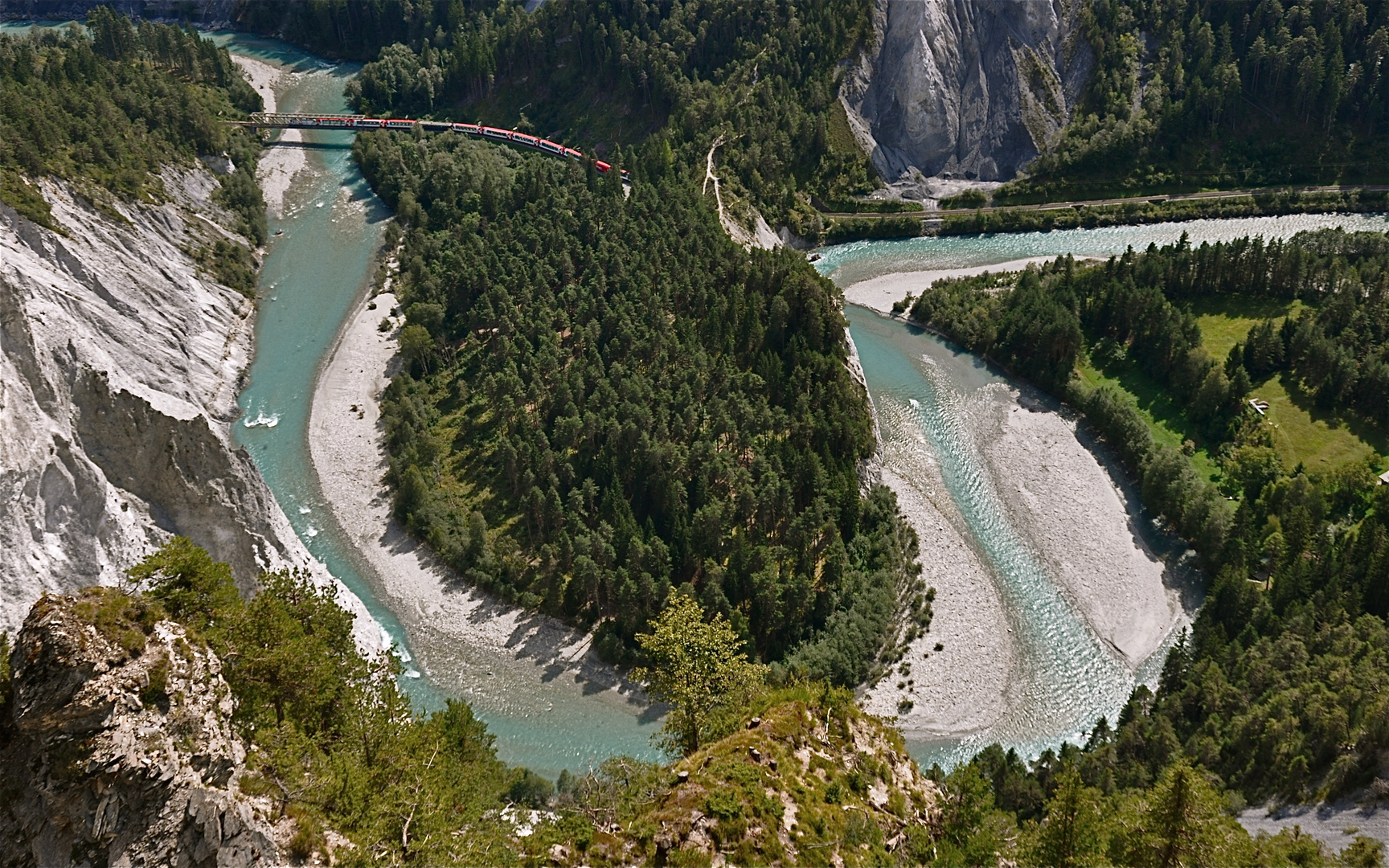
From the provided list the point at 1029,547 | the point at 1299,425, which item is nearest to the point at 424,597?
the point at 1029,547

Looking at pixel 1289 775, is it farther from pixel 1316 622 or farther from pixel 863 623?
pixel 863 623

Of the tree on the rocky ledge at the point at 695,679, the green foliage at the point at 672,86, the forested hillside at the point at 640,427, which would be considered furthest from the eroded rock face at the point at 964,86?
the tree on the rocky ledge at the point at 695,679

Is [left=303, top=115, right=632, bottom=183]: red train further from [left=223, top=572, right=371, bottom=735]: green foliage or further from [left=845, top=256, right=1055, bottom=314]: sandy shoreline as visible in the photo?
[left=223, top=572, right=371, bottom=735]: green foliage

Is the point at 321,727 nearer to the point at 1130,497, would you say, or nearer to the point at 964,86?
the point at 1130,497

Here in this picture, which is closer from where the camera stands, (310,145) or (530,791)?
(530,791)

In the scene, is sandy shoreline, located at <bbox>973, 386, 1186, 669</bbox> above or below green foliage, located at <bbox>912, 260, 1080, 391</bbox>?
below

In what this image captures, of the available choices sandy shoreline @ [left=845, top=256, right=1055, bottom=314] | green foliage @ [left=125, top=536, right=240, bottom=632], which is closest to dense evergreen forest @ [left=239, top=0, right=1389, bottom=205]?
sandy shoreline @ [left=845, top=256, right=1055, bottom=314]
